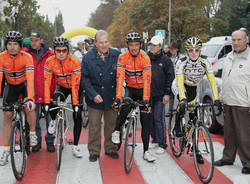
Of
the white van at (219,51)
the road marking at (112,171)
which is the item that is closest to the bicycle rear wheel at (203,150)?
the road marking at (112,171)

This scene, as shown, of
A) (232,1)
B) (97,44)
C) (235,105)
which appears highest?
(232,1)

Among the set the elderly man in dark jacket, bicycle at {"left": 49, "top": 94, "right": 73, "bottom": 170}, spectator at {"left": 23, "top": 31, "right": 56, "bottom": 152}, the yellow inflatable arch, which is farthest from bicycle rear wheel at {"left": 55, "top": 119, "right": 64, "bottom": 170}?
the yellow inflatable arch

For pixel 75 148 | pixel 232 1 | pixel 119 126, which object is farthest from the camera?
pixel 232 1

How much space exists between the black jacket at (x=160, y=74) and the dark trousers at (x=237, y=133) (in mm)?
1206

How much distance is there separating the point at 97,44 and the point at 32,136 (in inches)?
78.3

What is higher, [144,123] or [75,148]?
[144,123]

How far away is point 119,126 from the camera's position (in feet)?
17.5

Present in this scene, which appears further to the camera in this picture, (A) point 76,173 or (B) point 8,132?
(B) point 8,132

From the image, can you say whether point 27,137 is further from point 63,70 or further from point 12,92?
point 63,70

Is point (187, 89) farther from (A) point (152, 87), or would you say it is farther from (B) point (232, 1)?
(B) point (232, 1)

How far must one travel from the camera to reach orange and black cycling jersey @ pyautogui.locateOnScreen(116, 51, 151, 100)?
5195 millimetres

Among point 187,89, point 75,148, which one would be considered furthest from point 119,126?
point 187,89

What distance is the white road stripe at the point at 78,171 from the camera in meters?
4.70

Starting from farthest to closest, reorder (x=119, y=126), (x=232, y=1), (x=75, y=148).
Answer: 1. (x=232, y=1)
2. (x=75, y=148)
3. (x=119, y=126)
